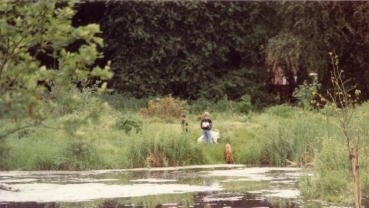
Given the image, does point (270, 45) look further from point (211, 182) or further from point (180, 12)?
point (211, 182)

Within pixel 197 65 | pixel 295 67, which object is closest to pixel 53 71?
pixel 295 67

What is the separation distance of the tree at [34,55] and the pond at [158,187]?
11364 mm

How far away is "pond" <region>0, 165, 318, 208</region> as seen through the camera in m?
17.4

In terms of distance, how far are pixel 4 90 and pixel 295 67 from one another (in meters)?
38.9

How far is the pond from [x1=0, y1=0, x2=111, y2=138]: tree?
11.4 m

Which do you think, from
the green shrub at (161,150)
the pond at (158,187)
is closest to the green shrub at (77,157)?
the pond at (158,187)

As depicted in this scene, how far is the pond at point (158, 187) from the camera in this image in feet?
57.1

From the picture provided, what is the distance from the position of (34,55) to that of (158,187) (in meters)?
15.0

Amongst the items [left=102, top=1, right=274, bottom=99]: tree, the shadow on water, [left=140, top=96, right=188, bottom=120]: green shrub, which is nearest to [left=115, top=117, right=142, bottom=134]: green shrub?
[left=140, top=96, right=188, bottom=120]: green shrub

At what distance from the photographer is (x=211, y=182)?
21500 mm

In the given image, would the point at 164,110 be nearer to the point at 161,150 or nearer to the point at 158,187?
the point at 161,150

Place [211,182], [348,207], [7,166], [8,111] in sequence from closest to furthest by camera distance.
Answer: [8,111]
[348,207]
[211,182]
[7,166]

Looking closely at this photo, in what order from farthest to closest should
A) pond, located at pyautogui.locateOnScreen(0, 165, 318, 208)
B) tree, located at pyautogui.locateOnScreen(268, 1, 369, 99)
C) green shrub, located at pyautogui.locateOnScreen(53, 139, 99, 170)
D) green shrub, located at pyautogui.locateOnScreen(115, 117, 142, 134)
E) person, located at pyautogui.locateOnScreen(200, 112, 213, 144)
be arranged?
tree, located at pyautogui.locateOnScreen(268, 1, 369, 99), green shrub, located at pyautogui.locateOnScreen(115, 117, 142, 134), person, located at pyautogui.locateOnScreen(200, 112, 213, 144), green shrub, located at pyautogui.locateOnScreen(53, 139, 99, 170), pond, located at pyautogui.locateOnScreen(0, 165, 318, 208)

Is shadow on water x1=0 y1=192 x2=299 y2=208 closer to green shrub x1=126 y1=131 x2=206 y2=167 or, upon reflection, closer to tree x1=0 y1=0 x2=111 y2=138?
green shrub x1=126 y1=131 x2=206 y2=167
